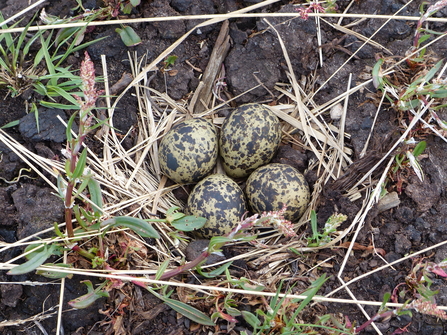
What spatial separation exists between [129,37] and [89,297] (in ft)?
5.64

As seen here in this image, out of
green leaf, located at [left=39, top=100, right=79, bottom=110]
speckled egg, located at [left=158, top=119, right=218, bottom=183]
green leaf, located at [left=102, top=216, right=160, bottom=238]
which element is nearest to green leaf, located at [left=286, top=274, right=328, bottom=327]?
green leaf, located at [left=102, top=216, right=160, bottom=238]

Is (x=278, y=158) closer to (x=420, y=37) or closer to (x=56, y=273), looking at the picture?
(x=420, y=37)

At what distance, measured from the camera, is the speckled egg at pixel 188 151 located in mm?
2740

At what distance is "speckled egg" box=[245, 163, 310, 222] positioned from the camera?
2.66 metres

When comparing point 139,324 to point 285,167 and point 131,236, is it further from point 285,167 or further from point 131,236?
point 285,167

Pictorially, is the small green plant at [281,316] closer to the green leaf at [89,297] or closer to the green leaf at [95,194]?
the green leaf at [89,297]

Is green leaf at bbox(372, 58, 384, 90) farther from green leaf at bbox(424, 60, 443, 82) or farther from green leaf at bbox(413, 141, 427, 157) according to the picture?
green leaf at bbox(413, 141, 427, 157)

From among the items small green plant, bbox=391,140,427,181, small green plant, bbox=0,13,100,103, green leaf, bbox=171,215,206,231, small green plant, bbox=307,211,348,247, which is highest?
small green plant, bbox=0,13,100,103

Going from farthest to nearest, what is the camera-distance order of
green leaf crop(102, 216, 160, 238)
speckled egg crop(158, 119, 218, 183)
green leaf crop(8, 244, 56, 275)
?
speckled egg crop(158, 119, 218, 183) < green leaf crop(102, 216, 160, 238) < green leaf crop(8, 244, 56, 275)

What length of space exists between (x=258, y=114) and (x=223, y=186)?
0.53 m

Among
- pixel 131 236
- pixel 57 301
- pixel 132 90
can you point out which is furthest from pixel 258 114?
pixel 57 301

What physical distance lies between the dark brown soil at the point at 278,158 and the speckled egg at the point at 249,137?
9.0 inches

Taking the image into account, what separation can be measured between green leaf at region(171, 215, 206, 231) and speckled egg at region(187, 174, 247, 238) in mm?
161

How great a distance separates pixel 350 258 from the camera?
8.21ft
